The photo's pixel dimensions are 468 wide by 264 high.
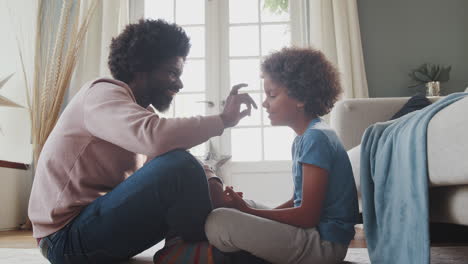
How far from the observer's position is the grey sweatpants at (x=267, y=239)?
1.17 meters

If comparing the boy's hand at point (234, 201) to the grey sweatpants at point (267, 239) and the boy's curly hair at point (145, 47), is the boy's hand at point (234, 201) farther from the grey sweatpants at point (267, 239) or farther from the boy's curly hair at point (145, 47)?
the boy's curly hair at point (145, 47)

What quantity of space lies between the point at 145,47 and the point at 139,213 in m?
0.58

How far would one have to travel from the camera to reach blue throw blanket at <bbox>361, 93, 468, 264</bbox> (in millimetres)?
1023

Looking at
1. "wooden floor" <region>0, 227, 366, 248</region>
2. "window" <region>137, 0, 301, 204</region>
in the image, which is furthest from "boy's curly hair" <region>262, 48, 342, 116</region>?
"window" <region>137, 0, 301, 204</region>

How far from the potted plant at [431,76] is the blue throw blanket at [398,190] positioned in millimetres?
2185

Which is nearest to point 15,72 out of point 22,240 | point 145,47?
point 22,240

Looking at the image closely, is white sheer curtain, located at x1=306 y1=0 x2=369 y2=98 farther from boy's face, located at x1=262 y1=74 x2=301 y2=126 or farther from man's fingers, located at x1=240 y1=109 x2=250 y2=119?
man's fingers, located at x1=240 y1=109 x2=250 y2=119

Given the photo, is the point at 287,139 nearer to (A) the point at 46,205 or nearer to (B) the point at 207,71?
(B) the point at 207,71

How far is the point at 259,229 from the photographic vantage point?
3.91 feet

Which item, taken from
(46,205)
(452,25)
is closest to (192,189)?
(46,205)

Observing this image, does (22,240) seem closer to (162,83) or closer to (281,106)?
(162,83)

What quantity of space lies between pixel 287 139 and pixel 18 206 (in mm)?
2092

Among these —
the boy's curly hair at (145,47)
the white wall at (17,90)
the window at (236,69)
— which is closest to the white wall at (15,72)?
the white wall at (17,90)

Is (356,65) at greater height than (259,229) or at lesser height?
greater
